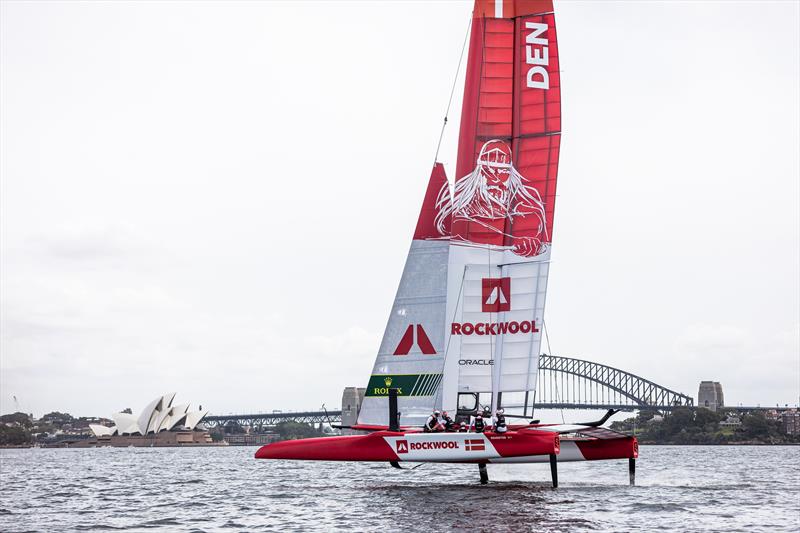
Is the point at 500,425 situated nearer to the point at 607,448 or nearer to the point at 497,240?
the point at 607,448

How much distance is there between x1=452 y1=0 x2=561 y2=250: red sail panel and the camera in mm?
22781

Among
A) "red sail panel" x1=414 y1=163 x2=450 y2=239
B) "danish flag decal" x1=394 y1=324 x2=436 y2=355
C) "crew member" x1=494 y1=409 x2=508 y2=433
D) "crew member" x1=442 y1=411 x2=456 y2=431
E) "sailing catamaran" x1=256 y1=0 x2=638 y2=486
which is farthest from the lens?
"red sail panel" x1=414 y1=163 x2=450 y2=239

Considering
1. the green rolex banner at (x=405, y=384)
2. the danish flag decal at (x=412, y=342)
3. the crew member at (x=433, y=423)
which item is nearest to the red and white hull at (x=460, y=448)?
the crew member at (x=433, y=423)

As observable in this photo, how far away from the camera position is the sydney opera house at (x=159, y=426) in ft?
438

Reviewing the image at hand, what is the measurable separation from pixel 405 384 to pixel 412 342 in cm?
101

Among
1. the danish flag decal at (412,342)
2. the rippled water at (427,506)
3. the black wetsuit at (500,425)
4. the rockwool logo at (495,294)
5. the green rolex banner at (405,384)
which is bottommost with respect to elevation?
the rippled water at (427,506)

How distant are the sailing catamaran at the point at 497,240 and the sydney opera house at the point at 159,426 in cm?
11416

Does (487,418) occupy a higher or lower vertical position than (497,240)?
lower

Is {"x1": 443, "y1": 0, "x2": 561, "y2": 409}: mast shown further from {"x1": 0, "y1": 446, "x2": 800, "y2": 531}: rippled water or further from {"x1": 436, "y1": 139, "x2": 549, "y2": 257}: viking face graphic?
{"x1": 0, "y1": 446, "x2": 800, "y2": 531}: rippled water

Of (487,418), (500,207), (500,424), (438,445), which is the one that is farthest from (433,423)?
(500,207)

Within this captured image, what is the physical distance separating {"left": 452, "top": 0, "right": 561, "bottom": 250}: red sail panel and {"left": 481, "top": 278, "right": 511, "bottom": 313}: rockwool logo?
837 millimetres

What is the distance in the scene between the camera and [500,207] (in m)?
22.9

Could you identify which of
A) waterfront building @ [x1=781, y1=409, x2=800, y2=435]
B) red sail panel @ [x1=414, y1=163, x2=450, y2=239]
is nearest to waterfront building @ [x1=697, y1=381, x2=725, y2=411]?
waterfront building @ [x1=781, y1=409, x2=800, y2=435]

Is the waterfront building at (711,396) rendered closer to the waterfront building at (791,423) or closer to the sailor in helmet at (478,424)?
the waterfront building at (791,423)
